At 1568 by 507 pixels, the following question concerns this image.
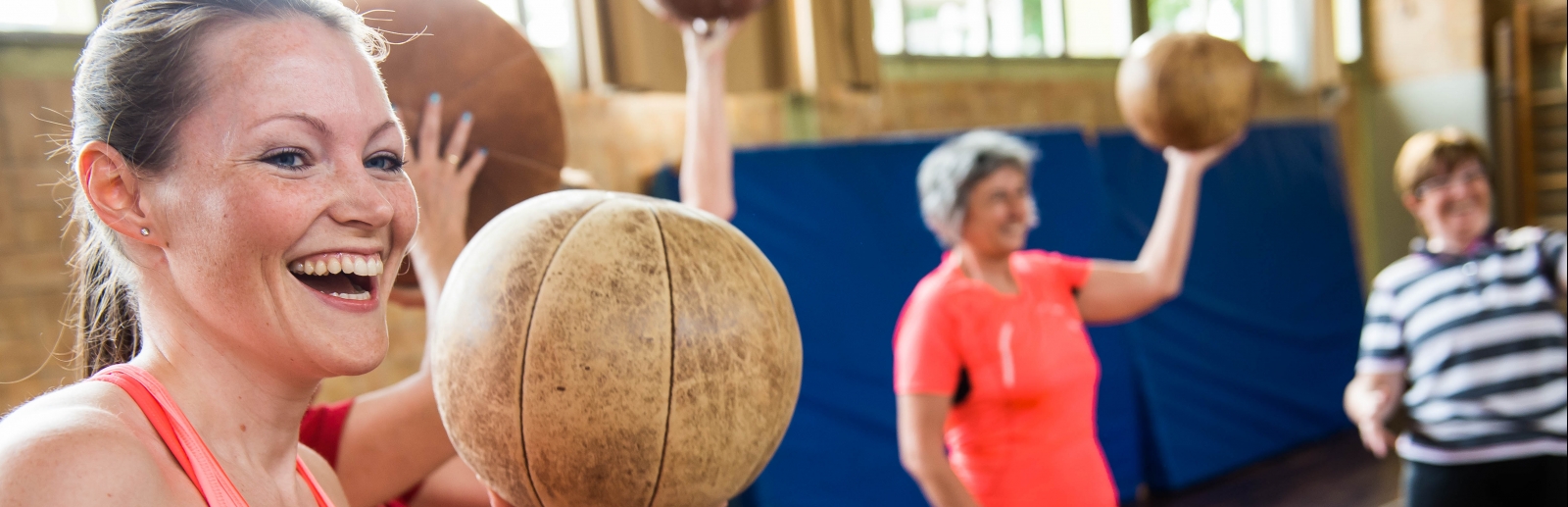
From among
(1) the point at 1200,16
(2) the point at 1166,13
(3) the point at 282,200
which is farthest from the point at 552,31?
(1) the point at 1200,16

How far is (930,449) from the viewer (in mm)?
1942

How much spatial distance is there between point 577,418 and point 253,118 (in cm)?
35

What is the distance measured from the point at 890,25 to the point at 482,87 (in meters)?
4.84

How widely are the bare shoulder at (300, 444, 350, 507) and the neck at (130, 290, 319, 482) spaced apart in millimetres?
190

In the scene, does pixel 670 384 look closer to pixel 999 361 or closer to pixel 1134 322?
pixel 999 361

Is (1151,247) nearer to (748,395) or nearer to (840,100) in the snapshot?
(748,395)

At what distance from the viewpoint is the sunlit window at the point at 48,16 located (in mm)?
3363

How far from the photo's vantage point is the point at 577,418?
31.2 inches

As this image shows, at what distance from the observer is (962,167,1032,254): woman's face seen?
2.21 m

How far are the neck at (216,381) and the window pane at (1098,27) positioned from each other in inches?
264

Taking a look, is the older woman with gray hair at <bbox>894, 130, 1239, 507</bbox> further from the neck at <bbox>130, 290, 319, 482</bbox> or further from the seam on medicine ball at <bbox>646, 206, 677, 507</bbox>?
the neck at <bbox>130, 290, 319, 482</bbox>

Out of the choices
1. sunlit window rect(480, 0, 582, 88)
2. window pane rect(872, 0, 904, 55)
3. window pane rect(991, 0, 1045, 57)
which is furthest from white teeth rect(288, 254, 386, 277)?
window pane rect(991, 0, 1045, 57)

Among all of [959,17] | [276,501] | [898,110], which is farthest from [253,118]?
[959,17]

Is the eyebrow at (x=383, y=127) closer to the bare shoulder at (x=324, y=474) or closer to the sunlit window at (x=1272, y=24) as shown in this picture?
the bare shoulder at (x=324, y=474)
